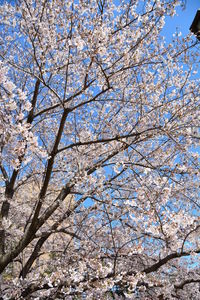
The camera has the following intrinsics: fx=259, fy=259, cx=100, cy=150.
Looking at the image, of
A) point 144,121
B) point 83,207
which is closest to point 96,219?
point 83,207

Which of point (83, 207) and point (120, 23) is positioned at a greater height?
point (120, 23)

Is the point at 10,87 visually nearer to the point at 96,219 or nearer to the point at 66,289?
the point at 66,289

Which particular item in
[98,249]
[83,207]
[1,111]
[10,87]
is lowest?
[98,249]

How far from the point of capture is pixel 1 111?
2701 millimetres

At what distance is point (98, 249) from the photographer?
4664 millimetres

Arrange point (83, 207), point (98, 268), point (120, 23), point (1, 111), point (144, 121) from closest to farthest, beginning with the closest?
point (1, 111) → point (98, 268) → point (120, 23) → point (144, 121) → point (83, 207)

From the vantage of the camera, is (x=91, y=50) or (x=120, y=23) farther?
(x=120, y=23)

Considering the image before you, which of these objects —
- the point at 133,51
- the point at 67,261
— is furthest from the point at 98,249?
the point at 133,51

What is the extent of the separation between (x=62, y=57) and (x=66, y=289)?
4.02 m

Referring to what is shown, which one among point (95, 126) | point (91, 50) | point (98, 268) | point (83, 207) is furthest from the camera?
point (83, 207)

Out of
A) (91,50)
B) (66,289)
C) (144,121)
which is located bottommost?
(66,289)

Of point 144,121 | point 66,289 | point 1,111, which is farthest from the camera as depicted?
point 144,121

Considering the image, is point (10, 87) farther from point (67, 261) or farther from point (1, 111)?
point (67, 261)

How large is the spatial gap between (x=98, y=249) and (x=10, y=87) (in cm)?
324
